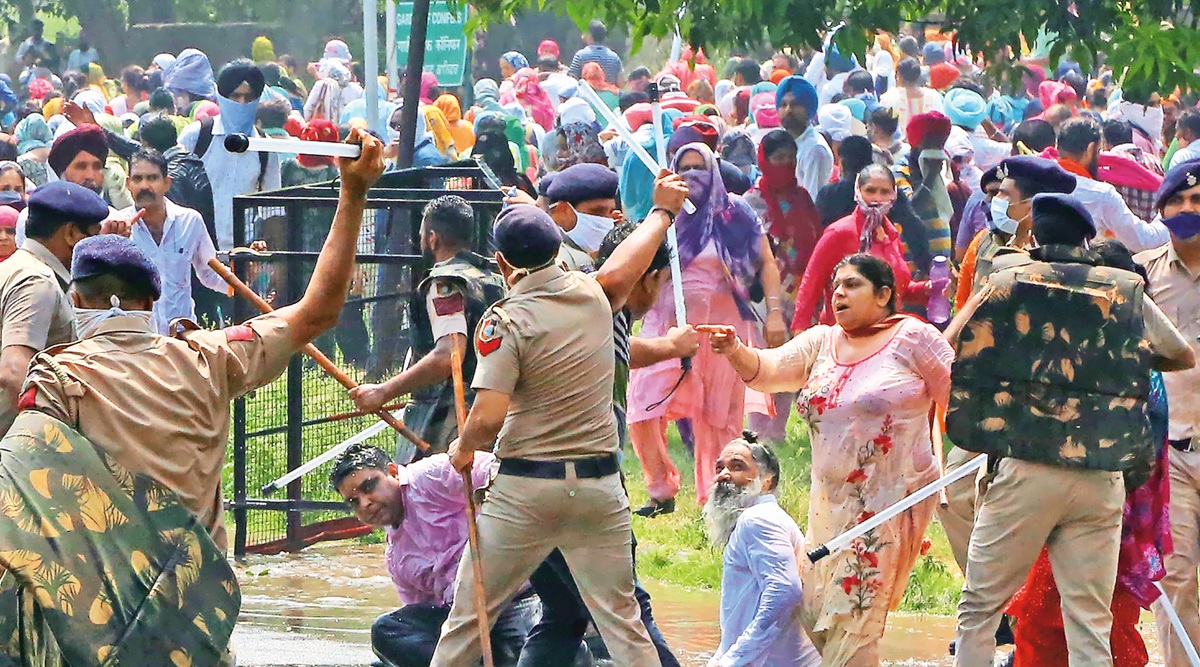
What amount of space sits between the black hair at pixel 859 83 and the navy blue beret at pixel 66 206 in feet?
47.3

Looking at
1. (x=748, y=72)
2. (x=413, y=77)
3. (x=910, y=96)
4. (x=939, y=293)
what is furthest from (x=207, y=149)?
(x=748, y=72)

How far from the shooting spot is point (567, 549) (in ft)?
21.4

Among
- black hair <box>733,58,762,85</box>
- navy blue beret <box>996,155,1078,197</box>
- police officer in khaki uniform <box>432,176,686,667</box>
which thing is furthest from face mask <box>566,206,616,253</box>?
black hair <box>733,58,762,85</box>

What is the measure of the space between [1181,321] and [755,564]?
1.98m

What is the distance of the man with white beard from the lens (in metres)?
6.98

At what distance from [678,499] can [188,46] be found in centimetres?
2928

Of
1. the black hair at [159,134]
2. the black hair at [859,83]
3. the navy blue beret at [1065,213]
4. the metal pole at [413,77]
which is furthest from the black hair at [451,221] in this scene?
the black hair at [859,83]

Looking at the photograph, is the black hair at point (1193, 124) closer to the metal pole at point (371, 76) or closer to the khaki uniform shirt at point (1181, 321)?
the metal pole at point (371, 76)

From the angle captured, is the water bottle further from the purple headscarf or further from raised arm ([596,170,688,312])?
raised arm ([596,170,688,312])

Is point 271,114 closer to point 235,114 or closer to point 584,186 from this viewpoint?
point 235,114

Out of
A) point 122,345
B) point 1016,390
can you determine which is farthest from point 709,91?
point 122,345

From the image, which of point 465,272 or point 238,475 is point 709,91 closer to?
point 238,475

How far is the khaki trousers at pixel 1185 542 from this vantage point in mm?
7594

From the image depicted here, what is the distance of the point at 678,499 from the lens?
1136 cm
